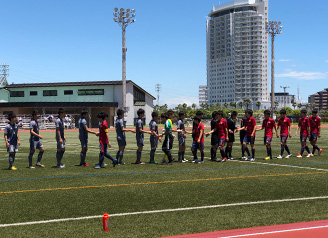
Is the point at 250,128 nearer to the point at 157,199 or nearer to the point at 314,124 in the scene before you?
the point at 314,124

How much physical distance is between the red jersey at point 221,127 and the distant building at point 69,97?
53.0 metres

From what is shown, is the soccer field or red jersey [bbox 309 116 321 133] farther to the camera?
red jersey [bbox 309 116 321 133]

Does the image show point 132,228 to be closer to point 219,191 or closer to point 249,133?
point 219,191

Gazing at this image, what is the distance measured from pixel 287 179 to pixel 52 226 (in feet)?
20.1

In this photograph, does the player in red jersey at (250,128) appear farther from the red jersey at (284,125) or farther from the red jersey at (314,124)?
the red jersey at (314,124)

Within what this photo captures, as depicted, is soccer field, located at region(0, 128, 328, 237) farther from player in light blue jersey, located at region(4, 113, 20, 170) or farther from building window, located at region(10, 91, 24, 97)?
building window, located at region(10, 91, 24, 97)

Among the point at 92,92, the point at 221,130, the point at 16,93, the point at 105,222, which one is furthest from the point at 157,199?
the point at 16,93

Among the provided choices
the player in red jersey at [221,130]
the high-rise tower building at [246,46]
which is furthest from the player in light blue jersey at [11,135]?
the high-rise tower building at [246,46]

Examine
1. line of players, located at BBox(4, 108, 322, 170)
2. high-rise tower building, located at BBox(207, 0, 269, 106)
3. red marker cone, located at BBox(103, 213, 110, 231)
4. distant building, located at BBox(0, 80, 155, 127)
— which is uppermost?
high-rise tower building, located at BBox(207, 0, 269, 106)

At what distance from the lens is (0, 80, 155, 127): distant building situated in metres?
66.5

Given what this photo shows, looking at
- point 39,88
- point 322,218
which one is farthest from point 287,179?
point 39,88

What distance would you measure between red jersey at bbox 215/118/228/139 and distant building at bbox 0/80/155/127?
5305cm

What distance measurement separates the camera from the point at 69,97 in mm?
70938

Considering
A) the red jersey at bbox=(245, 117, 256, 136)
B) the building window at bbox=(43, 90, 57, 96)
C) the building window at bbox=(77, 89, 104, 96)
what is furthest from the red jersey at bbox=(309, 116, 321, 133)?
the building window at bbox=(43, 90, 57, 96)
